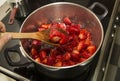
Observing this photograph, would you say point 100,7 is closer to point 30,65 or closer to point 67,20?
point 67,20

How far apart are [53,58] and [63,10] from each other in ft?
0.83

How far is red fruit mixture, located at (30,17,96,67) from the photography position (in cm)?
73

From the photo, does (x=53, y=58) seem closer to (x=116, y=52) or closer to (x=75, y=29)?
(x=75, y=29)

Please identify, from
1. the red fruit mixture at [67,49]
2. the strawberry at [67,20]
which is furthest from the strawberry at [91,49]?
the strawberry at [67,20]

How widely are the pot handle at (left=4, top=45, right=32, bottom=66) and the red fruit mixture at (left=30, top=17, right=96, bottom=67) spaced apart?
0.05 m

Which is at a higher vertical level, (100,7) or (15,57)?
(100,7)

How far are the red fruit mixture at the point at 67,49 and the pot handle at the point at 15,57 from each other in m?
0.05

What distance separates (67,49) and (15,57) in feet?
0.71

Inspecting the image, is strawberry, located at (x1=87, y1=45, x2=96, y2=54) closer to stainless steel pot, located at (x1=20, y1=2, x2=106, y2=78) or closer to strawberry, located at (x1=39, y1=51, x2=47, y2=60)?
stainless steel pot, located at (x1=20, y1=2, x2=106, y2=78)

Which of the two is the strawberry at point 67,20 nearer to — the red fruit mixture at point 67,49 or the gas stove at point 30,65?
the red fruit mixture at point 67,49

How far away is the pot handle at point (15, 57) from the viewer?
0.79 meters

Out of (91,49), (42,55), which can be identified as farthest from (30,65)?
(91,49)

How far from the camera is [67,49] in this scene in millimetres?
758

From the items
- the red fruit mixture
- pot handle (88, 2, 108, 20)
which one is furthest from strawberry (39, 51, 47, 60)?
pot handle (88, 2, 108, 20)
